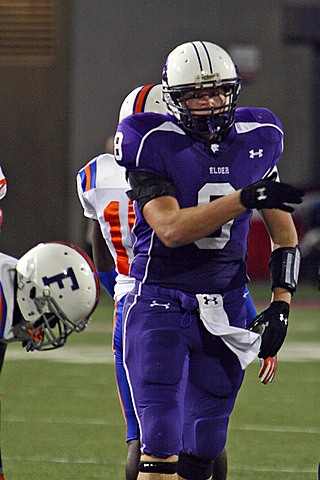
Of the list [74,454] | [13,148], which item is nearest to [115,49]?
[13,148]

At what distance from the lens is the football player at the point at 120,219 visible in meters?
4.07

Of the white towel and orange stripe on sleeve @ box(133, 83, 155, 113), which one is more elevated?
orange stripe on sleeve @ box(133, 83, 155, 113)

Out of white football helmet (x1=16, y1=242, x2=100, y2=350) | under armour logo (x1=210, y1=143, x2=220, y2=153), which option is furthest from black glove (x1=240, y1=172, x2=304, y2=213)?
white football helmet (x1=16, y1=242, x2=100, y2=350)

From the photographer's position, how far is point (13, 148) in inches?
581

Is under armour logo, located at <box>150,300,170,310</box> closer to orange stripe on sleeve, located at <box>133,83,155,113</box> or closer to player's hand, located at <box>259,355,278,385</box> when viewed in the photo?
player's hand, located at <box>259,355,278,385</box>

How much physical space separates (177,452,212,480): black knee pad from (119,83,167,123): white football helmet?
121cm

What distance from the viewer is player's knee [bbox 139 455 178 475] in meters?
3.41

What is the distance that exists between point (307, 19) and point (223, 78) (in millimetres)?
11862

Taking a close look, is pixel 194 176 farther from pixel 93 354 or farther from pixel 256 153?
pixel 93 354

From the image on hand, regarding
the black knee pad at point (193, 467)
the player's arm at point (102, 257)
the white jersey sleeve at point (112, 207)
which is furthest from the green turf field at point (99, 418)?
the black knee pad at point (193, 467)

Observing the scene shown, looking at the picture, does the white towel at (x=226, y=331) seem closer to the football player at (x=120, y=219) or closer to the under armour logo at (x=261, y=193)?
the under armour logo at (x=261, y=193)

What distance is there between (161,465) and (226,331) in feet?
1.43

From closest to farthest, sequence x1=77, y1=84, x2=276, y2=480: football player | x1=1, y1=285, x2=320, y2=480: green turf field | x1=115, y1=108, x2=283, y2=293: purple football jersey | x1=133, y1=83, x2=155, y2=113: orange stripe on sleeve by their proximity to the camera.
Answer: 1. x1=115, y1=108, x2=283, y2=293: purple football jersey
2. x1=77, y1=84, x2=276, y2=480: football player
3. x1=133, y1=83, x2=155, y2=113: orange stripe on sleeve
4. x1=1, y1=285, x2=320, y2=480: green turf field

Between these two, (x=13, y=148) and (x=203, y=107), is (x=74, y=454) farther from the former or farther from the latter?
(x=13, y=148)
